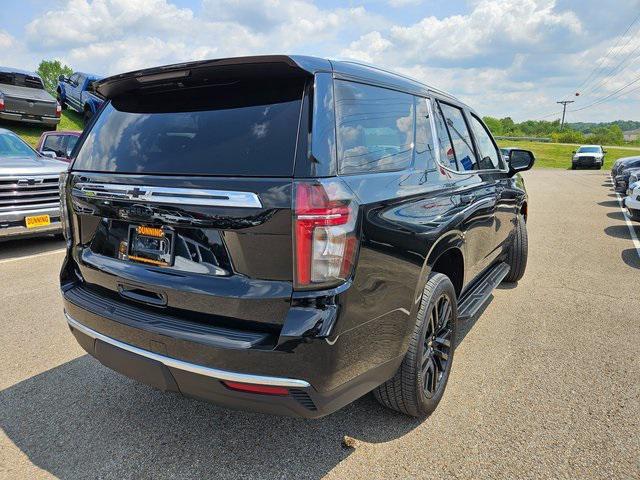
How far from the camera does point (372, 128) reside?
241 centimetres

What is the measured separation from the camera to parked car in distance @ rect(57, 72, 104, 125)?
17328 millimetres

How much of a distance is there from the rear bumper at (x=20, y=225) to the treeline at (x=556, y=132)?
273 ft

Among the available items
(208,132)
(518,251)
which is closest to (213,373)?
(208,132)

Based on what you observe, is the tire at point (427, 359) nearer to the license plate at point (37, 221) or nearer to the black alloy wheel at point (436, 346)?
the black alloy wheel at point (436, 346)

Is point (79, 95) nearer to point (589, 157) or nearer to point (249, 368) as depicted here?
point (249, 368)

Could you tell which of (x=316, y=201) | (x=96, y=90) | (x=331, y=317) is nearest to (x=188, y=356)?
(x=331, y=317)

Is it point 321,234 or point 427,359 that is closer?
point 321,234

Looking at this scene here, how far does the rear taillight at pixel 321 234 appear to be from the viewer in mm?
1890

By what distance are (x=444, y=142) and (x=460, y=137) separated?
0.53m

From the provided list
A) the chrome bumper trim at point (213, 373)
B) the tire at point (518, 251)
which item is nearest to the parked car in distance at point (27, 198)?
the chrome bumper trim at point (213, 373)

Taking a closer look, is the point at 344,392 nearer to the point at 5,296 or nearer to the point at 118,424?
the point at 118,424

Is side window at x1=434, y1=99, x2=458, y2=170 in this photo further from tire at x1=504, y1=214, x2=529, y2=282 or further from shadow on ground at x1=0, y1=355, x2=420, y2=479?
tire at x1=504, y1=214, x2=529, y2=282

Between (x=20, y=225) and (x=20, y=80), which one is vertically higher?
(x=20, y=80)

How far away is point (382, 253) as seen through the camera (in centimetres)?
217
